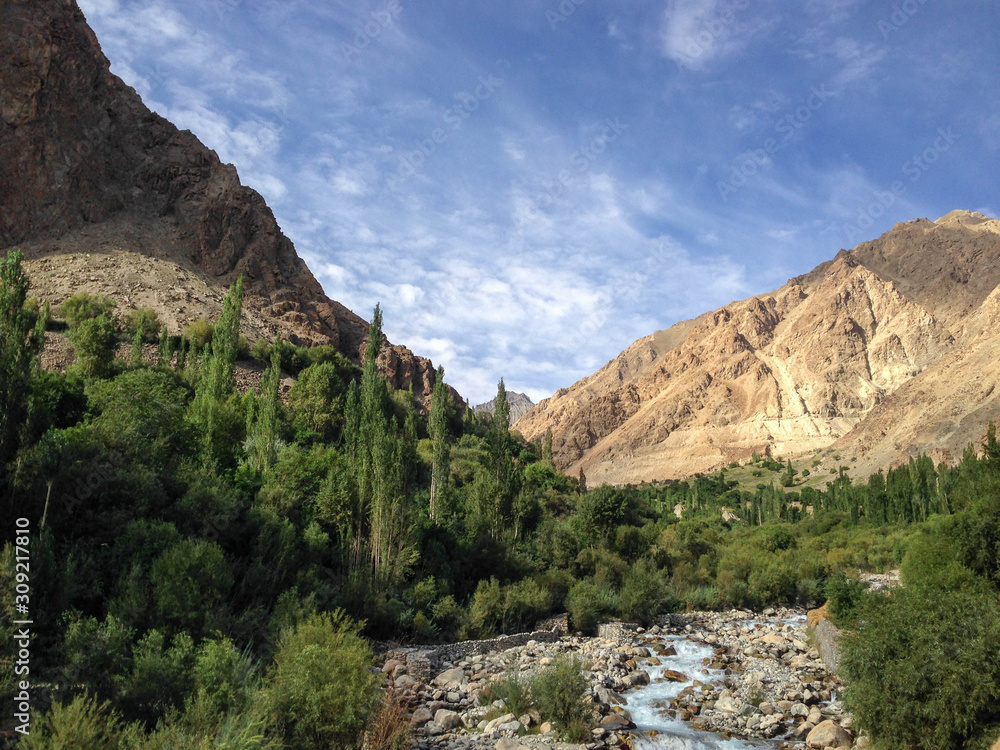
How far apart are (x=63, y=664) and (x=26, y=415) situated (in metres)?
5.99

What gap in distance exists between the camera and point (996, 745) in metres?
10.4

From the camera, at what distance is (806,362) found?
148m

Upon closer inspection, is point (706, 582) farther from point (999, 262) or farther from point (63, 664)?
point (999, 262)

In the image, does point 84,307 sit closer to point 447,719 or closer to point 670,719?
point 447,719

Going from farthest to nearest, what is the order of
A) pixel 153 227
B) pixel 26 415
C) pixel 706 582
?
pixel 153 227
pixel 706 582
pixel 26 415

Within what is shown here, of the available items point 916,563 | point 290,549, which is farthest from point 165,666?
point 916,563

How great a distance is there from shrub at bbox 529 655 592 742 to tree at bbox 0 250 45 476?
473 inches

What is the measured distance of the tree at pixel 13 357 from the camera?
12.9m

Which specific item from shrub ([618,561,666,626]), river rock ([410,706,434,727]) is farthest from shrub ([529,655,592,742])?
shrub ([618,561,666,626])

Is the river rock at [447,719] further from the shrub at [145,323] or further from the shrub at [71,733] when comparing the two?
the shrub at [145,323]

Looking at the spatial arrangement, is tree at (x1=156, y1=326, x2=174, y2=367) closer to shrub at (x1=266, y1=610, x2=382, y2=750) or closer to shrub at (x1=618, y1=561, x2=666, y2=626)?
shrub at (x1=618, y1=561, x2=666, y2=626)

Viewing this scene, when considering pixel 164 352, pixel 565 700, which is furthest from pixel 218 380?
pixel 565 700

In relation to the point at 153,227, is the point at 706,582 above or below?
below

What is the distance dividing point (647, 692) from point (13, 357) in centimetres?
1698
